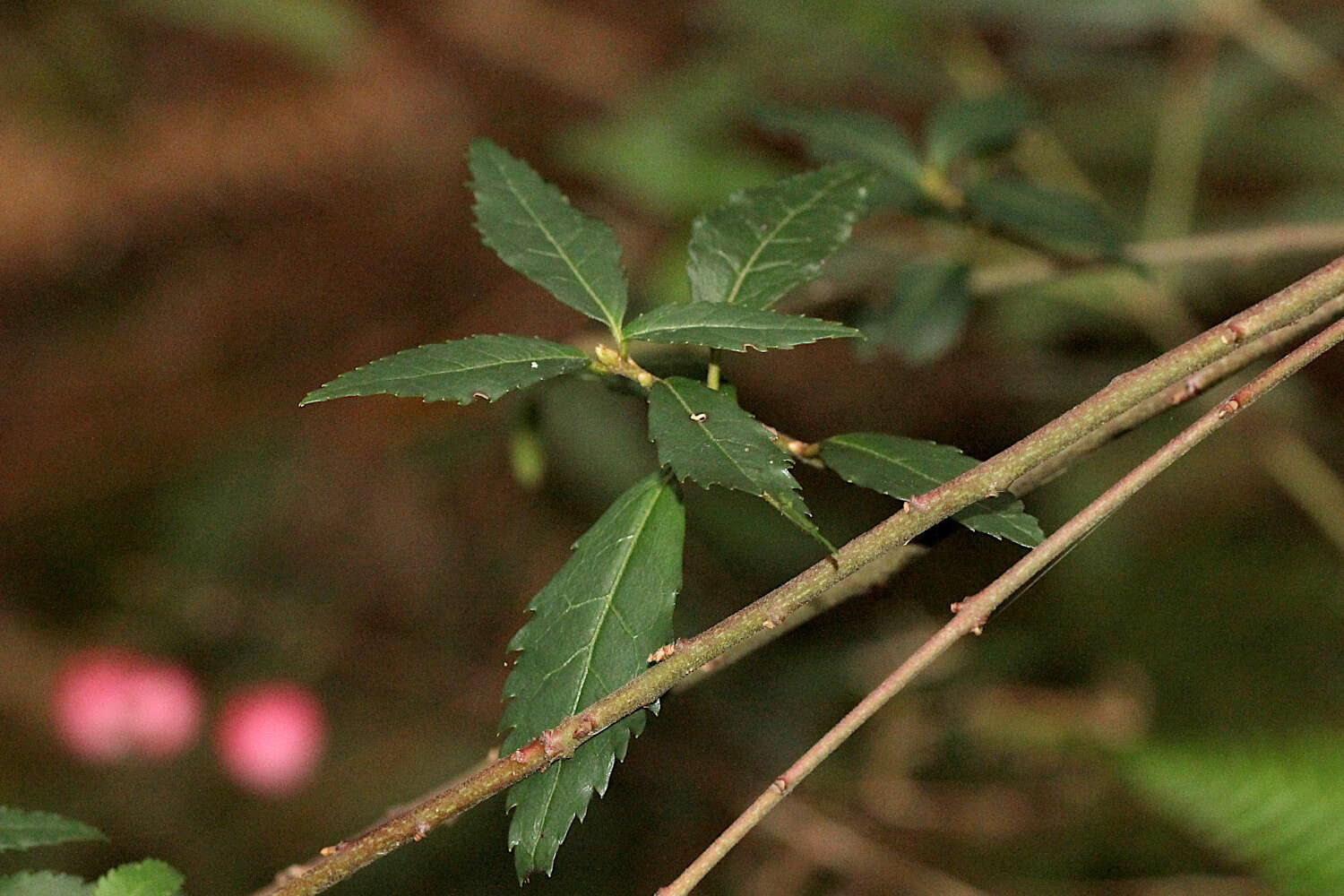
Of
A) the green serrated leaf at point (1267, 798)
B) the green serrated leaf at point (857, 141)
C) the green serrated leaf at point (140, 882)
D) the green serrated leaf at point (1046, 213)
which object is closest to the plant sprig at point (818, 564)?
the green serrated leaf at point (140, 882)

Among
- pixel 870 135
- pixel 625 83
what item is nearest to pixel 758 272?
pixel 870 135

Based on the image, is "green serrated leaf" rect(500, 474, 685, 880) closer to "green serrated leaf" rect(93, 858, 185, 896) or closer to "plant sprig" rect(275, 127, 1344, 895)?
"plant sprig" rect(275, 127, 1344, 895)

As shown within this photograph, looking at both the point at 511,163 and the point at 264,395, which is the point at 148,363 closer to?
the point at 264,395

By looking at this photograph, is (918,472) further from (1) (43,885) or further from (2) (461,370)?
(1) (43,885)

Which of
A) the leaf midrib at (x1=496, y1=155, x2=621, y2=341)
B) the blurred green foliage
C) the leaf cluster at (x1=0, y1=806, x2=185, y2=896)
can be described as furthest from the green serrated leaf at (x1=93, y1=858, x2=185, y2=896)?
the blurred green foliage

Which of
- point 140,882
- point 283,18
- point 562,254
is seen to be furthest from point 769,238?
point 283,18

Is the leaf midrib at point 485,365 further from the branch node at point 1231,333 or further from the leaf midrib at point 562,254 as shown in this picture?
the branch node at point 1231,333
